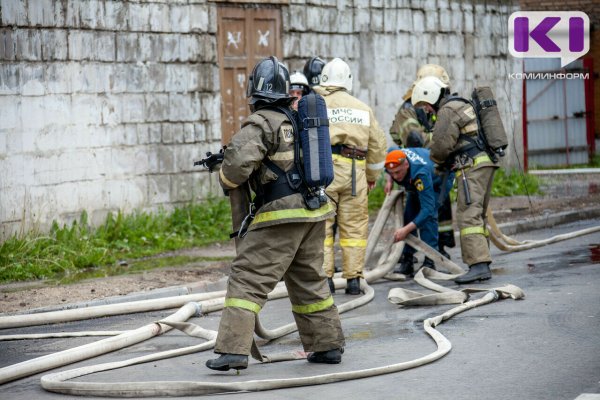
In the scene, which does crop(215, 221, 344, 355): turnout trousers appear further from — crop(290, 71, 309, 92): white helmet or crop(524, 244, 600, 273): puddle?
crop(290, 71, 309, 92): white helmet

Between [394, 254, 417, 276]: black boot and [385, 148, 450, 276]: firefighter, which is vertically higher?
[385, 148, 450, 276]: firefighter

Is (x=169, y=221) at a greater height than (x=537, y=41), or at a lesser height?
lesser

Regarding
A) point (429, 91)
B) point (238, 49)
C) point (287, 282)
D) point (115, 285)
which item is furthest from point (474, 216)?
point (238, 49)

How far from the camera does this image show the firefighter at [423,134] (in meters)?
11.6

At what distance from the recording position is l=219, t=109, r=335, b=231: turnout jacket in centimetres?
686

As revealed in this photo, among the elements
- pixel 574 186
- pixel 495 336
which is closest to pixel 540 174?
pixel 574 186

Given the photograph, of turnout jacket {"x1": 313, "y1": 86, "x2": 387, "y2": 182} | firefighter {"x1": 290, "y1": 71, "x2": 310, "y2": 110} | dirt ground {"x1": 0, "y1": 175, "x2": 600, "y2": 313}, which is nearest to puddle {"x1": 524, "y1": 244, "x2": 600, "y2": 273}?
turnout jacket {"x1": 313, "y1": 86, "x2": 387, "y2": 182}

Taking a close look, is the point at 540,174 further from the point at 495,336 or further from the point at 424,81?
the point at 495,336

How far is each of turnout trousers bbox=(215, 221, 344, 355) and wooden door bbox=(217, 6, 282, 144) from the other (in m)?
7.36

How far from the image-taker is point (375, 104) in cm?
1662

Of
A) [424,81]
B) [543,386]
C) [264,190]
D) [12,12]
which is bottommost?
[543,386]

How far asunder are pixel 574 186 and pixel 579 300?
9.51 metres

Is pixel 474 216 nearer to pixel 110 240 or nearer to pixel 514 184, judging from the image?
pixel 110 240

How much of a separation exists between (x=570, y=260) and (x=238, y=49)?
5.26 meters
